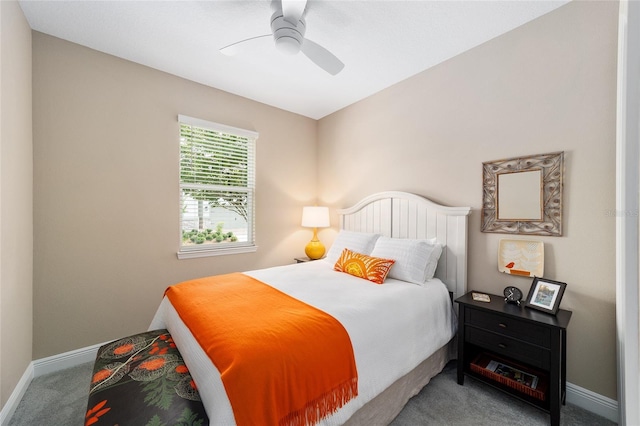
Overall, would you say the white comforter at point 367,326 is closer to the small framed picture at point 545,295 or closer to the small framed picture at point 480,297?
the small framed picture at point 480,297

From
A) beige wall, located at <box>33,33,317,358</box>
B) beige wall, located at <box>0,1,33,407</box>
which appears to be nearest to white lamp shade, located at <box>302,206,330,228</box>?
beige wall, located at <box>33,33,317,358</box>

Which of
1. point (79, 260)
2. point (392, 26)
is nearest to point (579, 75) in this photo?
point (392, 26)

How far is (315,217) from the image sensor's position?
351cm

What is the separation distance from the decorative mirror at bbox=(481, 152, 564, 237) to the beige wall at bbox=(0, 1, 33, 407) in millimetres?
3327

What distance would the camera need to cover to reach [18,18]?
1.86 metres

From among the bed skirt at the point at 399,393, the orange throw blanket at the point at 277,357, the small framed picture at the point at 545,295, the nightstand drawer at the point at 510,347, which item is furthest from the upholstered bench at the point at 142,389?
the small framed picture at the point at 545,295

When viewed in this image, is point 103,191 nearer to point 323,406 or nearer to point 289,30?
point 289,30

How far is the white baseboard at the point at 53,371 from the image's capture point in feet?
5.44

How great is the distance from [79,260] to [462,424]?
3.11 meters

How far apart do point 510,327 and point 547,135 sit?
4.46 ft

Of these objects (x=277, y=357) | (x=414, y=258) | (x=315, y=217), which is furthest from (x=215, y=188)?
(x=277, y=357)

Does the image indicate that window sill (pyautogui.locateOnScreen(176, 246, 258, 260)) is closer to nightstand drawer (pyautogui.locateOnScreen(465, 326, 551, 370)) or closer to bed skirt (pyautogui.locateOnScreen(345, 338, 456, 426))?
bed skirt (pyautogui.locateOnScreen(345, 338, 456, 426))

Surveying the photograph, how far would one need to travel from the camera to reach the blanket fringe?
3.68 ft

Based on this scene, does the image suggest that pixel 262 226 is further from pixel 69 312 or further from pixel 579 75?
pixel 579 75
